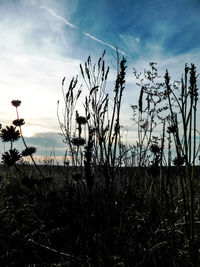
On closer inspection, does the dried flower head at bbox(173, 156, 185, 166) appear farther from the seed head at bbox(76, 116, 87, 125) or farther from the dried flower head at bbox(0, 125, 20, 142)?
the dried flower head at bbox(0, 125, 20, 142)

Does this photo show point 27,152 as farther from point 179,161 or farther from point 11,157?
point 179,161

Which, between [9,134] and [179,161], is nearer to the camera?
[179,161]

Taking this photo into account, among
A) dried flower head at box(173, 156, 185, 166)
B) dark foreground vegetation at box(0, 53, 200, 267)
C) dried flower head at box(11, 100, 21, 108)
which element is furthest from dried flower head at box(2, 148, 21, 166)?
dried flower head at box(173, 156, 185, 166)

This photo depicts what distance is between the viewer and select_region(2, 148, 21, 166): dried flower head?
2.53m

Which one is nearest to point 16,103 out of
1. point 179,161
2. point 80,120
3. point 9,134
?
point 9,134

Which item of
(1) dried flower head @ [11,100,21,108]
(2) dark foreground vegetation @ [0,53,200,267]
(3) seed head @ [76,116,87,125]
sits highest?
(1) dried flower head @ [11,100,21,108]

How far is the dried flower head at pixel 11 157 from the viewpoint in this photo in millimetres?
2529

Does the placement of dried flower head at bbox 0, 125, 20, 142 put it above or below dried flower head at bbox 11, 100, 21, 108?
below

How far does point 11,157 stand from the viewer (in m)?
2.55

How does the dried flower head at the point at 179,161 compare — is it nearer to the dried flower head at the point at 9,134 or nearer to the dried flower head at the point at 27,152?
the dried flower head at the point at 27,152

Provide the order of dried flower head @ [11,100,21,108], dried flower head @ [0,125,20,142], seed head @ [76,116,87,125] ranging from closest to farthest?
seed head @ [76,116,87,125] < dried flower head @ [0,125,20,142] < dried flower head @ [11,100,21,108]

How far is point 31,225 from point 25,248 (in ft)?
1.25

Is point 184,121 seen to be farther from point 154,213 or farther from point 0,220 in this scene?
point 0,220

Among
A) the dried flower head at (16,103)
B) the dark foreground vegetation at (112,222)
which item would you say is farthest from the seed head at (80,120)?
the dried flower head at (16,103)
